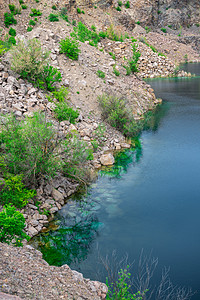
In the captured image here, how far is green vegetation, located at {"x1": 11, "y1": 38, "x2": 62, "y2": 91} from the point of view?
652 inches

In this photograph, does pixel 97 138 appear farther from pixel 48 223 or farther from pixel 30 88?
pixel 48 223

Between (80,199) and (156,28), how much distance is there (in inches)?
2209

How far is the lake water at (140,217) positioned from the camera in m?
9.34

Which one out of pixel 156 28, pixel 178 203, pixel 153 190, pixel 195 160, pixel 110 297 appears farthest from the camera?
pixel 156 28

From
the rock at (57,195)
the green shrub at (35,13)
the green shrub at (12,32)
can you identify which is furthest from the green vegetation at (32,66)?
the green shrub at (35,13)

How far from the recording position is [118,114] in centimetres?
1853

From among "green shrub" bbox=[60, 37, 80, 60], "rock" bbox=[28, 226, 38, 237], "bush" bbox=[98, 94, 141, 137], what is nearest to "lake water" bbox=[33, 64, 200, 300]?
"rock" bbox=[28, 226, 38, 237]

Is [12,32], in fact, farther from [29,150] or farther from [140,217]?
[140,217]

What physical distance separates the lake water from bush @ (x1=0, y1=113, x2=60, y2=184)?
1.83 metres

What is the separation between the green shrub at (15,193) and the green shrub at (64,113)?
19.2ft

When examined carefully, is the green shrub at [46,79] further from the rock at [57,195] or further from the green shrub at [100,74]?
the rock at [57,195]

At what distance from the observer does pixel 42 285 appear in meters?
6.57

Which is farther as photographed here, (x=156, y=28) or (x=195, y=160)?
(x=156, y=28)

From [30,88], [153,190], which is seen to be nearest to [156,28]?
[30,88]
